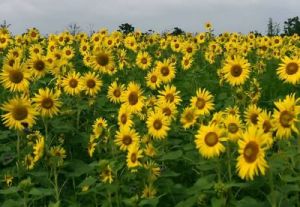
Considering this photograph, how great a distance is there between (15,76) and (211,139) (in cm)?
250

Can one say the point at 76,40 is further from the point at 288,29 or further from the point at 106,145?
the point at 288,29

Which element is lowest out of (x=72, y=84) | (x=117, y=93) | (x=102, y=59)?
(x=117, y=93)

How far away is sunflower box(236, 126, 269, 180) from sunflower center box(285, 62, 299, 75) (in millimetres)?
2717

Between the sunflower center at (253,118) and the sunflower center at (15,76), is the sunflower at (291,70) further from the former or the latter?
the sunflower center at (15,76)

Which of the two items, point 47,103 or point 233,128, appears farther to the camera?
point 47,103

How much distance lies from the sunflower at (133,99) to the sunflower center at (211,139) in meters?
1.77

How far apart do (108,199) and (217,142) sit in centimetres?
93

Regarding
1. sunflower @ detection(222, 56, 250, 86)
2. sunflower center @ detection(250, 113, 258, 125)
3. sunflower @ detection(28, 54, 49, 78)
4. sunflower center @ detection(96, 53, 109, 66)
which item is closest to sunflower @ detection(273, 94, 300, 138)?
sunflower center @ detection(250, 113, 258, 125)

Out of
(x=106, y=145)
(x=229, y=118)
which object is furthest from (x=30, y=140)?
(x=229, y=118)

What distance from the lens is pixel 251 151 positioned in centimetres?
335

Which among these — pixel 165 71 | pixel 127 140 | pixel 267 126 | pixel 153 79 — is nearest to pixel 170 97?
pixel 127 140

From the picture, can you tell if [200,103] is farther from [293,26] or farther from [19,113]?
[293,26]

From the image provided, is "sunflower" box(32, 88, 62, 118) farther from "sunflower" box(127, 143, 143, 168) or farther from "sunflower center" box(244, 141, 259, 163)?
"sunflower center" box(244, 141, 259, 163)

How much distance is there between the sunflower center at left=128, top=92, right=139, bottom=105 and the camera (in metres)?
5.92
